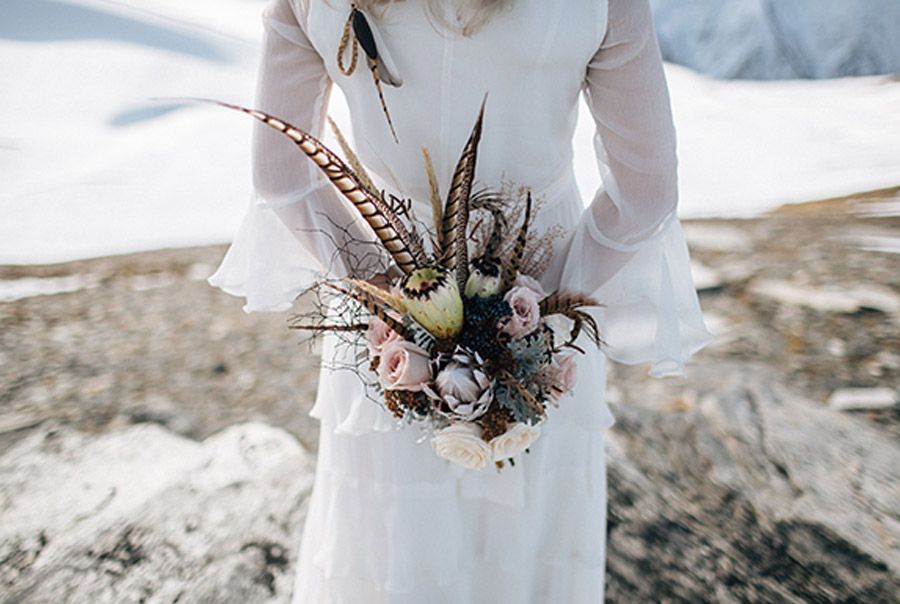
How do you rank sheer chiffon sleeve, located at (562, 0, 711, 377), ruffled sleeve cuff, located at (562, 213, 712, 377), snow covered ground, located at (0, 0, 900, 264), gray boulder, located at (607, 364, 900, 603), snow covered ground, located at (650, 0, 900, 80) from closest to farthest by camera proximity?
sheer chiffon sleeve, located at (562, 0, 711, 377), ruffled sleeve cuff, located at (562, 213, 712, 377), gray boulder, located at (607, 364, 900, 603), snow covered ground, located at (0, 0, 900, 264), snow covered ground, located at (650, 0, 900, 80)

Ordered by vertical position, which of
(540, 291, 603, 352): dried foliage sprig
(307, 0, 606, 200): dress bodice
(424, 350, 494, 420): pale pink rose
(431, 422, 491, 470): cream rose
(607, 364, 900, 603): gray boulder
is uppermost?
(307, 0, 606, 200): dress bodice

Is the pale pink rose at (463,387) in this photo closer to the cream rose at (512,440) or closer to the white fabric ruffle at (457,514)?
the cream rose at (512,440)

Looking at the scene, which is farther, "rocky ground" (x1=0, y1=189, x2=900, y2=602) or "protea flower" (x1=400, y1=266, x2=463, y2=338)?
"rocky ground" (x1=0, y1=189, x2=900, y2=602)

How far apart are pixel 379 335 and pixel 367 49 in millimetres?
273

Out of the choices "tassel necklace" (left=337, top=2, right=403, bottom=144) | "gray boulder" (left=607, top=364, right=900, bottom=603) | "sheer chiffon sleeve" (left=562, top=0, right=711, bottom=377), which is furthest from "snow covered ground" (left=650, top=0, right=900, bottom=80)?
"tassel necklace" (left=337, top=2, right=403, bottom=144)

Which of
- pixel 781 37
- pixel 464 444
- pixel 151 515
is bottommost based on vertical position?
pixel 151 515

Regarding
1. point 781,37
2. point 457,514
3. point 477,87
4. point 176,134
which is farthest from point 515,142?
point 781,37

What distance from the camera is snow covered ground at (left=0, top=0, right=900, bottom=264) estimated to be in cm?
332

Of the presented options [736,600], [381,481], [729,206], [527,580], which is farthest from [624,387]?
[729,206]

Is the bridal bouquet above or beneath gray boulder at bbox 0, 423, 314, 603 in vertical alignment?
above

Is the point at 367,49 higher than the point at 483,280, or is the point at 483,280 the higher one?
the point at 367,49

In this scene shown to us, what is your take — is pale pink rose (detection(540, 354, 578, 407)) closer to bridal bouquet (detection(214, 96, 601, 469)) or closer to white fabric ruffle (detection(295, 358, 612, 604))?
bridal bouquet (detection(214, 96, 601, 469))

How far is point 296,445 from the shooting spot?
1.60 metres

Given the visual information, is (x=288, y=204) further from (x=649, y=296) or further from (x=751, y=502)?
(x=751, y=502)
